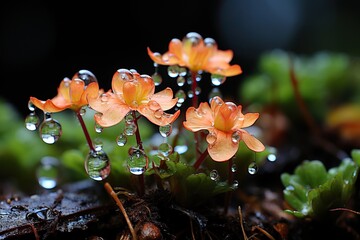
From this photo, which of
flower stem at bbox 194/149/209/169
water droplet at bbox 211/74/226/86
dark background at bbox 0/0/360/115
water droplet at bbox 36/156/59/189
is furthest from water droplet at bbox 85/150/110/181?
dark background at bbox 0/0/360/115

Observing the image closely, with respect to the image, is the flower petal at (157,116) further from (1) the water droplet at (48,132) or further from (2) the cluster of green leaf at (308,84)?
(2) the cluster of green leaf at (308,84)

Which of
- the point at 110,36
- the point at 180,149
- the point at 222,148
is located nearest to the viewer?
the point at 222,148

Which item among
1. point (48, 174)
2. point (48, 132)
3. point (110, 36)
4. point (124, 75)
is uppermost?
point (124, 75)

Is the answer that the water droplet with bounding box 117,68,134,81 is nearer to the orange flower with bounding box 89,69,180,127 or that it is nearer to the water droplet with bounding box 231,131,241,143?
the orange flower with bounding box 89,69,180,127

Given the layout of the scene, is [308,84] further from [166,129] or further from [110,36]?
[110,36]

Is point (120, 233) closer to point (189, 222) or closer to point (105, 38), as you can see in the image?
point (189, 222)

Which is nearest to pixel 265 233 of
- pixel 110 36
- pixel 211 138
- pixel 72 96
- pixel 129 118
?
pixel 211 138

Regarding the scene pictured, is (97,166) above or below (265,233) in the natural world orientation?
above

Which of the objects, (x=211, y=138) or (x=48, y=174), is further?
(x=48, y=174)
